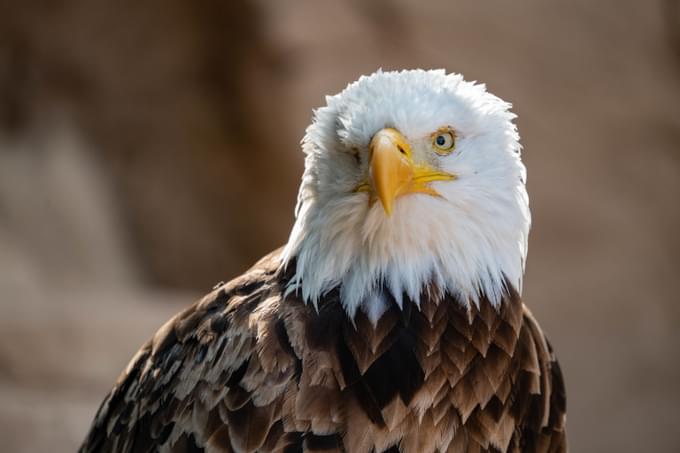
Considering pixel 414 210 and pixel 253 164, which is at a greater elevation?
pixel 253 164

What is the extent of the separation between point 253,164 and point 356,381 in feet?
14.2

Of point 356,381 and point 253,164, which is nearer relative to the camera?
point 356,381

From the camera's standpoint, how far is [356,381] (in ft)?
8.14

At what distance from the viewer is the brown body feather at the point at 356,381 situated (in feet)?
8.07

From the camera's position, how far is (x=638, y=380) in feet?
21.6

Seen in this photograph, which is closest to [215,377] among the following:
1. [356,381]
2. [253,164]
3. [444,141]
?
[356,381]

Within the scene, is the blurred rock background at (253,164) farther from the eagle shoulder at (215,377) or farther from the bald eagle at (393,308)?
the bald eagle at (393,308)

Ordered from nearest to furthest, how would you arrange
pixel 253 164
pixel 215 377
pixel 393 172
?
1. pixel 393 172
2. pixel 215 377
3. pixel 253 164

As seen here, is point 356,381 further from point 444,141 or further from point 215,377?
point 444,141

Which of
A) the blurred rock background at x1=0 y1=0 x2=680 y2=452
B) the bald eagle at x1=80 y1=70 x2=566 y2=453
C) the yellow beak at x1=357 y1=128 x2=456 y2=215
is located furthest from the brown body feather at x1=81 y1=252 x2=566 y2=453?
the blurred rock background at x1=0 y1=0 x2=680 y2=452

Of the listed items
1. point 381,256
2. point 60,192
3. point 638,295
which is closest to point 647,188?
point 638,295

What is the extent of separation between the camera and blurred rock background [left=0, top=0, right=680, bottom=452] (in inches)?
235

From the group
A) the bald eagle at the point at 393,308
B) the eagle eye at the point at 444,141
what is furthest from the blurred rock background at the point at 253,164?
the eagle eye at the point at 444,141

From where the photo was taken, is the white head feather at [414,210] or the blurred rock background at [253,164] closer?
the white head feather at [414,210]
